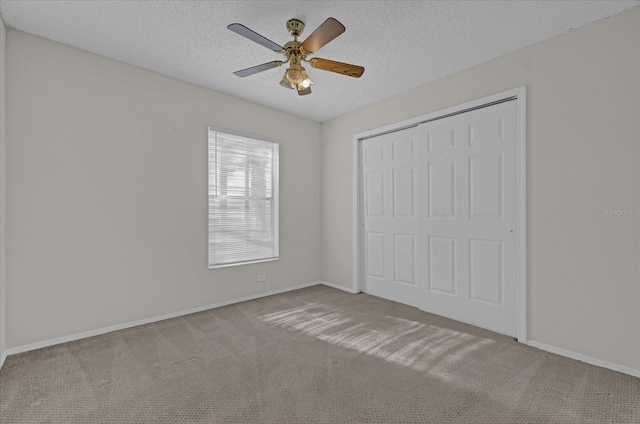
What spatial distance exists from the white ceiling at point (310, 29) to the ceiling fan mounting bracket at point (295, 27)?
35 millimetres

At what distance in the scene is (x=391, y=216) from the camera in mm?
4078

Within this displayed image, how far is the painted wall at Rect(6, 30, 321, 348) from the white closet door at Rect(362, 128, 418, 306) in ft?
5.89

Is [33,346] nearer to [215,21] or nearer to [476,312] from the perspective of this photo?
[215,21]

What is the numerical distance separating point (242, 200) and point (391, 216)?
202cm

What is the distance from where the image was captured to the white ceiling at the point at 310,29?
2246mm

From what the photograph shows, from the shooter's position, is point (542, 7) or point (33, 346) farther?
point (33, 346)

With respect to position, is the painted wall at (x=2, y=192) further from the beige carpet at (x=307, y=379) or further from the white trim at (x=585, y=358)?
the white trim at (x=585, y=358)

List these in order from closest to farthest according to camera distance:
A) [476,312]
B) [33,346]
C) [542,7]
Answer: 1. [542,7]
2. [33,346]
3. [476,312]

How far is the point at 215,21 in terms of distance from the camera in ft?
7.91

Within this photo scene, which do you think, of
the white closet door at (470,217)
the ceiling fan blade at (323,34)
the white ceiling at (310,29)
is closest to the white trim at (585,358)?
the white closet door at (470,217)

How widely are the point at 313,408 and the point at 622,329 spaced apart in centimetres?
237

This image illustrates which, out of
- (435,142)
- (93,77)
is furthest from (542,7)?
(93,77)

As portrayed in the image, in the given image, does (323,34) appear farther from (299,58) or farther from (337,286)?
(337,286)

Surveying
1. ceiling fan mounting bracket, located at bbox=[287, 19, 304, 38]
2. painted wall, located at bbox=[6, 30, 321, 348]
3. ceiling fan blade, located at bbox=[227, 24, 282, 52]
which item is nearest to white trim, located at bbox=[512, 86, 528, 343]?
ceiling fan mounting bracket, located at bbox=[287, 19, 304, 38]
